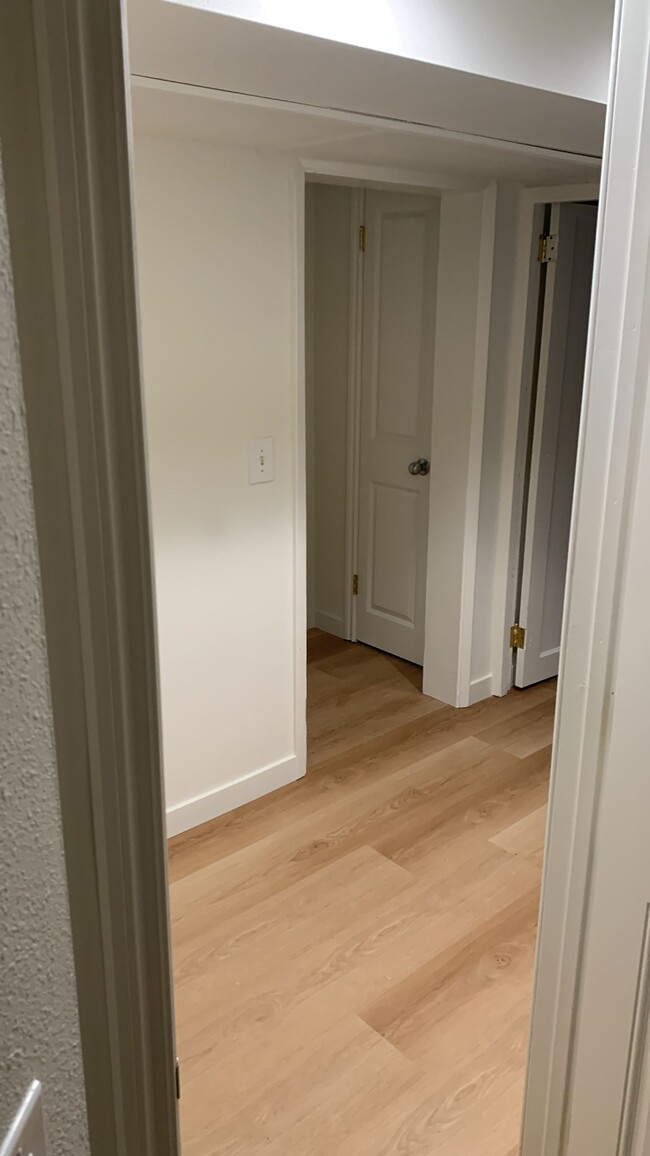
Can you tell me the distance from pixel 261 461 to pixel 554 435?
137 centimetres

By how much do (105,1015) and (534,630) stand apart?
10.2 ft

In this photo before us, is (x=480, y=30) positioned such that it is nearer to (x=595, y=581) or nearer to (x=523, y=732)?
(x=595, y=581)

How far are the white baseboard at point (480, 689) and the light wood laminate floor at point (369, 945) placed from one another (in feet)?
0.49

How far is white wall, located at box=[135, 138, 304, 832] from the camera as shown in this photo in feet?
7.80

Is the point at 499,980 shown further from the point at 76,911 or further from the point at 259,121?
the point at 259,121

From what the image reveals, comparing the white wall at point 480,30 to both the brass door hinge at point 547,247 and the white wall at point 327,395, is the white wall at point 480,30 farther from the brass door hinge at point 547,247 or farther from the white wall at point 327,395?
the white wall at point 327,395

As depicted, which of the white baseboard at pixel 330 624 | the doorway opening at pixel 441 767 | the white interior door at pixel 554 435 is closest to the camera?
the doorway opening at pixel 441 767

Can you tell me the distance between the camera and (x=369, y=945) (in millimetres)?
2334

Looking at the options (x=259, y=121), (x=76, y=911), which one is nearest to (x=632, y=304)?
(x=76, y=911)

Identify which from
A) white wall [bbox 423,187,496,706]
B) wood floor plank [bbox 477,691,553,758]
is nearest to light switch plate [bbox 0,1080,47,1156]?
wood floor plank [bbox 477,691,553,758]

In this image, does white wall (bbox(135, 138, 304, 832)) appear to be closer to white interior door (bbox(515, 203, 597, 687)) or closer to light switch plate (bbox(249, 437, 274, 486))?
light switch plate (bbox(249, 437, 274, 486))

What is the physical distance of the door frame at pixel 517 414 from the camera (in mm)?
3154

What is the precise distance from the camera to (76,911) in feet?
2.25

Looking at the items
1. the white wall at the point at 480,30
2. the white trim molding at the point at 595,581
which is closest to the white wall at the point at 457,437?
the white wall at the point at 480,30
